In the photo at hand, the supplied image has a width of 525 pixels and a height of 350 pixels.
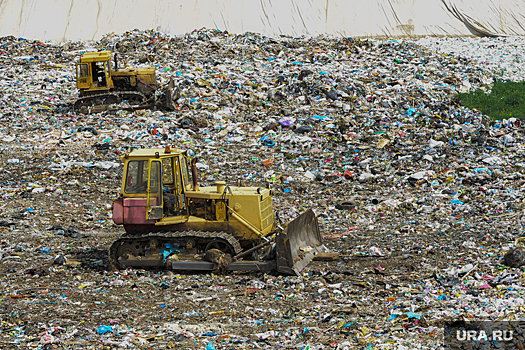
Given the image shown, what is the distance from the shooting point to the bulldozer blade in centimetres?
654

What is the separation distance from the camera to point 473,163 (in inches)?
438

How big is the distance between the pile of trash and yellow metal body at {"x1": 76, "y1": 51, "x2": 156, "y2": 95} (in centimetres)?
98

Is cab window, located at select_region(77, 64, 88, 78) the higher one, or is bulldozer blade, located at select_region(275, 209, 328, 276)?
cab window, located at select_region(77, 64, 88, 78)

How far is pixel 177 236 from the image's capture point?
6.89 metres

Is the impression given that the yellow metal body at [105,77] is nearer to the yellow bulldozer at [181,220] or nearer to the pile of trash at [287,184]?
the pile of trash at [287,184]

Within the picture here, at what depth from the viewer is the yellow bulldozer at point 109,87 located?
15.4 metres

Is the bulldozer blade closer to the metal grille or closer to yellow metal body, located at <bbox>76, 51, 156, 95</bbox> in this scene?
the metal grille

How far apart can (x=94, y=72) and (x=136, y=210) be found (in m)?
9.91

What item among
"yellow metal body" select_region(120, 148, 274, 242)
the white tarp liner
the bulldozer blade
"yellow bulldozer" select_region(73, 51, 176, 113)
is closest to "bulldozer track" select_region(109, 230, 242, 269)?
"yellow metal body" select_region(120, 148, 274, 242)

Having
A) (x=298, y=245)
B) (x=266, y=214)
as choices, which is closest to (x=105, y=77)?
(x=266, y=214)

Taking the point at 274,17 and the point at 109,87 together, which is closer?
the point at 109,87

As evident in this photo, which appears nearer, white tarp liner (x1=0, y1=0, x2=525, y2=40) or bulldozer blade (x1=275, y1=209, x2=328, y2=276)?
bulldozer blade (x1=275, y1=209, x2=328, y2=276)

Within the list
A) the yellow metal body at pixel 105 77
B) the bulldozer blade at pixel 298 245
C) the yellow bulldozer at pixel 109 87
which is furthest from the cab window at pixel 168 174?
the yellow metal body at pixel 105 77

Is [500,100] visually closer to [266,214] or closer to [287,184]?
[287,184]
